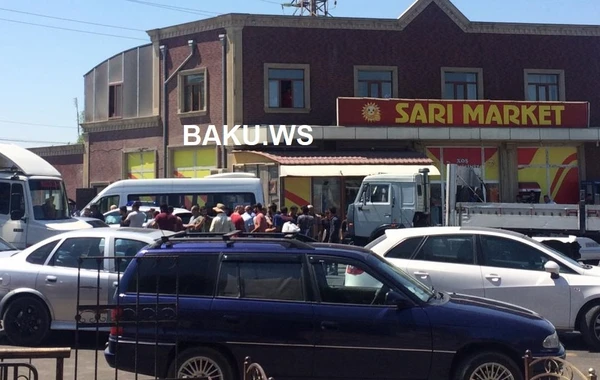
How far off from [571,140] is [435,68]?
6050 millimetres

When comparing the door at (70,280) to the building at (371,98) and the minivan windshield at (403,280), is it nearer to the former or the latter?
the minivan windshield at (403,280)

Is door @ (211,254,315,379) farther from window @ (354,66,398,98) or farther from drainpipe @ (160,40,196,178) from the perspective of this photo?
drainpipe @ (160,40,196,178)

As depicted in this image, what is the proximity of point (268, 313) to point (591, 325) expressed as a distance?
4893 mm

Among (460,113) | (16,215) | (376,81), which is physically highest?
(376,81)

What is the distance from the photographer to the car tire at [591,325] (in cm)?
971

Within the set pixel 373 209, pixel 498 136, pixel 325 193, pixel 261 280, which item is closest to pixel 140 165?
pixel 325 193

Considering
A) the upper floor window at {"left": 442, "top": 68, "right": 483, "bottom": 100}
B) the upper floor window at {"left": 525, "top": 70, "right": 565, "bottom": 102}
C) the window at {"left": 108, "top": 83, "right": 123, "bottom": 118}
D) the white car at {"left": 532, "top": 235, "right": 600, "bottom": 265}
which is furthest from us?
the window at {"left": 108, "top": 83, "right": 123, "bottom": 118}

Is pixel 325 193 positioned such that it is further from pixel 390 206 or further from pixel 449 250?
pixel 449 250

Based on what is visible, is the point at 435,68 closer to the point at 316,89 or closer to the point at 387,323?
Result: the point at 316,89

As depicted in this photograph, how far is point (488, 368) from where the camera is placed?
6.86 meters

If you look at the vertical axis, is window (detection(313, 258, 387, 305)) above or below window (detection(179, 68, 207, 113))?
below

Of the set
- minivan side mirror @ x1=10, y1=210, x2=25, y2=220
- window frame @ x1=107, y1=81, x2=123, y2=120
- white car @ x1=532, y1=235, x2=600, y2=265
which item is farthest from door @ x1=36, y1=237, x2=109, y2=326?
window frame @ x1=107, y1=81, x2=123, y2=120

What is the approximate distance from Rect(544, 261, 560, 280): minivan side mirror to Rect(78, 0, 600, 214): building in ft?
56.0

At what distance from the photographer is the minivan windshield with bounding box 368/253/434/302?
7223 millimetres
